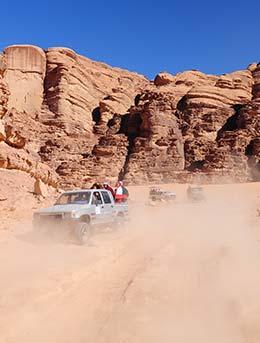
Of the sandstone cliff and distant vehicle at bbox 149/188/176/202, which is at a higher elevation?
the sandstone cliff

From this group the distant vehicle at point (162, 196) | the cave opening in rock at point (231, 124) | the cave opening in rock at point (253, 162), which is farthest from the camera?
the cave opening in rock at point (231, 124)

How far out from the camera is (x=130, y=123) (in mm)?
81250

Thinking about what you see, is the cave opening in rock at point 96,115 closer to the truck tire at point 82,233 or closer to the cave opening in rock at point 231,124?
the cave opening in rock at point 231,124

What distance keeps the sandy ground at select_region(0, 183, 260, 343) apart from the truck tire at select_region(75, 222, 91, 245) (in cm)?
32

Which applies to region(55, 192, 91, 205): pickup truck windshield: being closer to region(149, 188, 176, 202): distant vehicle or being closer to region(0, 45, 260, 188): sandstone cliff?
region(149, 188, 176, 202): distant vehicle

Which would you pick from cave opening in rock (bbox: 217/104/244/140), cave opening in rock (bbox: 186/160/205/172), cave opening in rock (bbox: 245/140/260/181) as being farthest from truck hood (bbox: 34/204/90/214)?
cave opening in rock (bbox: 217/104/244/140)

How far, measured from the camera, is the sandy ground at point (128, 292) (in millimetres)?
4023

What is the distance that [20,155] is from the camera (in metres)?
19.4

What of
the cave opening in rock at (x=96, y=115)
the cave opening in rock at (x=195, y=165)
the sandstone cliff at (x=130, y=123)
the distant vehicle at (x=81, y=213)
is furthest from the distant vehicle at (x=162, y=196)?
the cave opening in rock at (x=96, y=115)

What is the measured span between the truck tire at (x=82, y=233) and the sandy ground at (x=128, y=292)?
319mm

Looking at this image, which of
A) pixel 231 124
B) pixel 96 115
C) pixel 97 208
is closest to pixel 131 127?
pixel 96 115

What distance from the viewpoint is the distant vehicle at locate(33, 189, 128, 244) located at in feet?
31.3

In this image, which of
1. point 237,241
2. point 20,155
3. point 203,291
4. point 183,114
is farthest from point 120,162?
point 203,291

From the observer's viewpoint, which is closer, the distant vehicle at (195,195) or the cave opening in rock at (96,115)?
the distant vehicle at (195,195)
